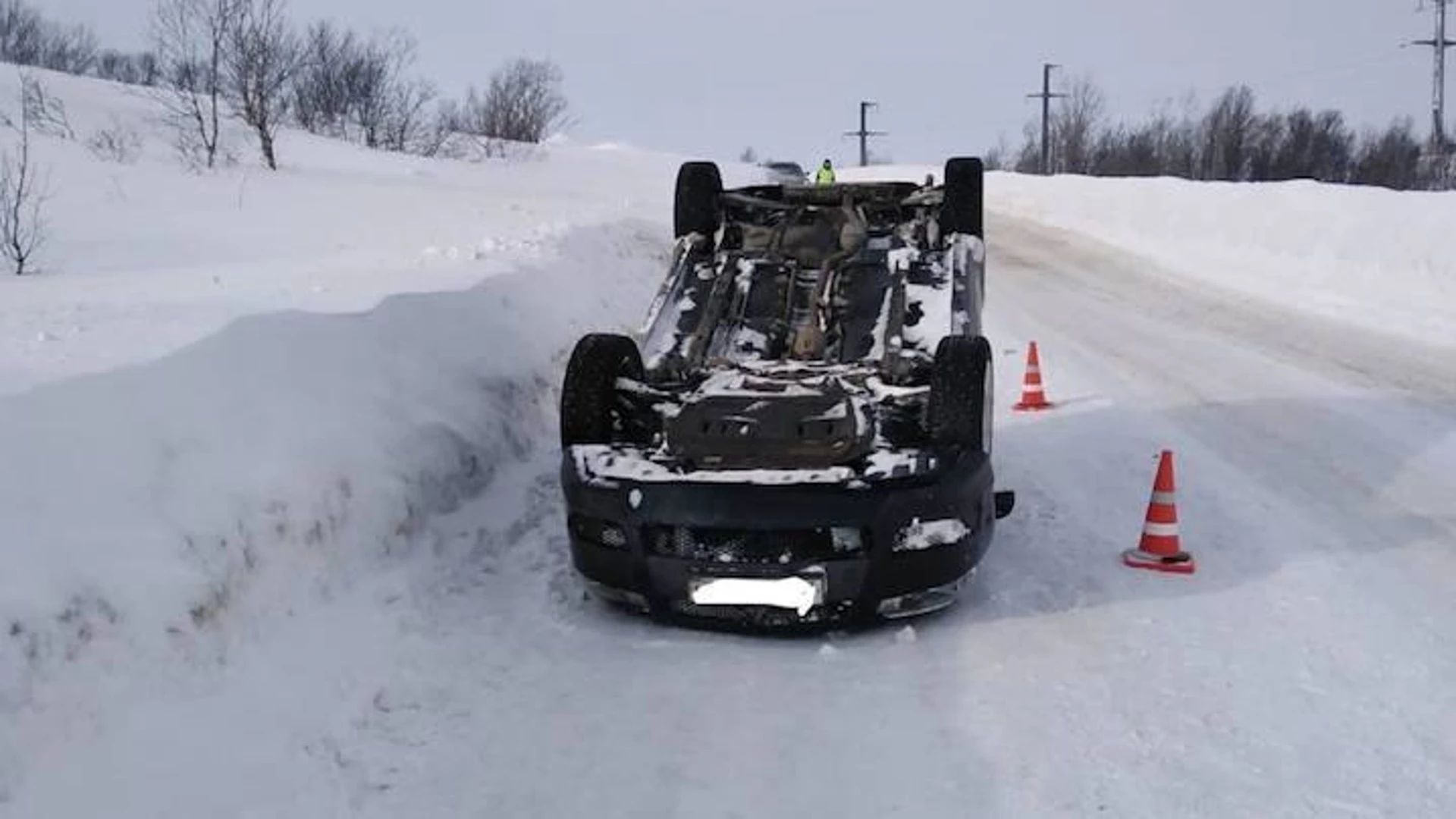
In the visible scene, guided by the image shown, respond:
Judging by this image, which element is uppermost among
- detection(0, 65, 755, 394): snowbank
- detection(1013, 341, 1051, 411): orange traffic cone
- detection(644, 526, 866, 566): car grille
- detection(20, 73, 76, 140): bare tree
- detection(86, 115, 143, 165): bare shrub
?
detection(20, 73, 76, 140): bare tree

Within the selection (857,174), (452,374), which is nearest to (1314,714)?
(452,374)

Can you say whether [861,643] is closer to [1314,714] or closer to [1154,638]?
[1154,638]

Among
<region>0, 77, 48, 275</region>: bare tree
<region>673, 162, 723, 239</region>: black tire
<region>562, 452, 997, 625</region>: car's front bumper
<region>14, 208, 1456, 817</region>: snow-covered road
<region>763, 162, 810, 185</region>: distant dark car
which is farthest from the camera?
<region>763, 162, 810, 185</region>: distant dark car

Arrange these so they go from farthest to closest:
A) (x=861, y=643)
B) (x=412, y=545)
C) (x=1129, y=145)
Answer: (x=1129, y=145), (x=412, y=545), (x=861, y=643)

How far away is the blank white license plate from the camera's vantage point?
4.71 m

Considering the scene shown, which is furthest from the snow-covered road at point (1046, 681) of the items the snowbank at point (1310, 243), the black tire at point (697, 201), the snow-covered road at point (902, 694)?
the snowbank at point (1310, 243)

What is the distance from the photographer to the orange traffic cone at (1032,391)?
942cm

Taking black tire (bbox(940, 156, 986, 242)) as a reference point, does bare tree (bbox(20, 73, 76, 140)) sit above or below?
above

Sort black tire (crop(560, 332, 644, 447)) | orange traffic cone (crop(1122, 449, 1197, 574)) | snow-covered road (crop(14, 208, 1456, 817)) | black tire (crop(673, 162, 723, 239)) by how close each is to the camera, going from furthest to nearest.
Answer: black tire (crop(673, 162, 723, 239))
orange traffic cone (crop(1122, 449, 1197, 574))
black tire (crop(560, 332, 644, 447))
snow-covered road (crop(14, 208, 1456, 817))

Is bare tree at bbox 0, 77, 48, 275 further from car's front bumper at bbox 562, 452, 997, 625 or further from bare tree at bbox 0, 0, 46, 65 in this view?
bare tree at bbox 0, 0, 46, 65

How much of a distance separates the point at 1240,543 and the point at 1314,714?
6.44 feet

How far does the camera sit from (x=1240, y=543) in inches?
232

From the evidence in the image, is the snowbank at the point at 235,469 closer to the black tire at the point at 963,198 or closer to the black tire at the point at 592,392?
the black tire at the point at 592,392

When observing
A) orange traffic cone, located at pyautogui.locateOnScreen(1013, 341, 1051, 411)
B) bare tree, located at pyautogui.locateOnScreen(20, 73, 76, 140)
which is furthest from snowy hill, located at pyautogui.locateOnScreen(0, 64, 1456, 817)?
bare tree, located at pyautogui.locateOnScreen(20, 73, 76, 140)
